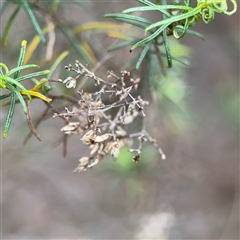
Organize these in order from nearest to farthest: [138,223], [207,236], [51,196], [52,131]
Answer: [52,131] → [138,223] → [207,236] → [51,196]

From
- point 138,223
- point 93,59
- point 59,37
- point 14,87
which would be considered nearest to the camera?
point 14,87

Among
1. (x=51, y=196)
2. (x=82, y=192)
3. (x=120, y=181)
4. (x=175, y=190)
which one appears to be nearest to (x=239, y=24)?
(x=175, y=190)

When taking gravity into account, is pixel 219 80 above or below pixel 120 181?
above

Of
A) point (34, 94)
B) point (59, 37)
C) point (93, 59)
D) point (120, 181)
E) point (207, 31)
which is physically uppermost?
point (207, 31)

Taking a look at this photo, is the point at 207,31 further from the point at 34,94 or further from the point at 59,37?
the point at 34,94

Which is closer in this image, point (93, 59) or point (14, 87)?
point (14, 87)

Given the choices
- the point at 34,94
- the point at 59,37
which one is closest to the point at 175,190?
the point at 59,37
